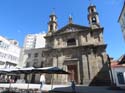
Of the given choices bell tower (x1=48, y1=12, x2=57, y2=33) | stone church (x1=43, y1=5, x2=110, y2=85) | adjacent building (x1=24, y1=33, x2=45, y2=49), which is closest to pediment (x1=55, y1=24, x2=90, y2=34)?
stone church (x1=43, y1=5, x2=110, y2=85)

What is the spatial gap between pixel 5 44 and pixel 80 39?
21.1 meters

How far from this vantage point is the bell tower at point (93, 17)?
80.3ft

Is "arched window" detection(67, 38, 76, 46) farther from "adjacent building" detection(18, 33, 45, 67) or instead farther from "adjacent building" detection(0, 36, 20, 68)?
"adjacent building" detection(0, 36, 20, 68)

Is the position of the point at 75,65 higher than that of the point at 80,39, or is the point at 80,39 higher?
the point at 80,39

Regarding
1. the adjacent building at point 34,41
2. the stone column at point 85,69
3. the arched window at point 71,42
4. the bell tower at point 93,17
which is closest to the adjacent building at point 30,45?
the adjacent building at point 34,41

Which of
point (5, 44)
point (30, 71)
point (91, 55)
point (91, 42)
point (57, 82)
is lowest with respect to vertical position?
point (57, 82)

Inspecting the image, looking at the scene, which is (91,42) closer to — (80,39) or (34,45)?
(80,39)

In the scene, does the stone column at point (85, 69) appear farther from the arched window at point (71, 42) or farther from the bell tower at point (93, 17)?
the bell tower at point (93, 17)

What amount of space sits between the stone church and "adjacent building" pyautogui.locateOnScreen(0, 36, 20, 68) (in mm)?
13706

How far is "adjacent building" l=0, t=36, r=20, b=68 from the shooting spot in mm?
32197

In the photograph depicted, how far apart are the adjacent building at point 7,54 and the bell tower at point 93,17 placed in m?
22.7

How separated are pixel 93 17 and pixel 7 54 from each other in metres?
23.9

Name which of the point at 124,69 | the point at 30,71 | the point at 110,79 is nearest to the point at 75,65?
the point at 110,79

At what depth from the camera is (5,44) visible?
33844mm
